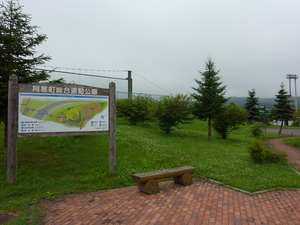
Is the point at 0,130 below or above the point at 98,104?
below

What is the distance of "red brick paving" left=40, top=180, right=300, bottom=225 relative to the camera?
426 centimetres

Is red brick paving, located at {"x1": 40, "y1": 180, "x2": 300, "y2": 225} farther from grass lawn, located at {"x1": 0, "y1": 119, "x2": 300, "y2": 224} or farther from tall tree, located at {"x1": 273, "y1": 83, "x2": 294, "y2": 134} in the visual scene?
tall tree, located at {"x1": 273, "y1": 83, "x2": 294, "y2": 134}

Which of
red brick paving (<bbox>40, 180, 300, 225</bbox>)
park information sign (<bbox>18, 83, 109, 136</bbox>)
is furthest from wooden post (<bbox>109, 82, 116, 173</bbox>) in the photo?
red brick paving (<bbox>40, 180, 300, 225</bbox>)

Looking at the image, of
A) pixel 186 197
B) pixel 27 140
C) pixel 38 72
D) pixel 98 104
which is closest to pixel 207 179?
pixel 186 197

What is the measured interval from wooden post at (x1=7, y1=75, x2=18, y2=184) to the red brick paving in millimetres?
1884

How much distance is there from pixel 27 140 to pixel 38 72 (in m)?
4.12

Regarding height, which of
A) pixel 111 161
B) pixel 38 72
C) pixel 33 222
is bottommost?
pixel 33 222

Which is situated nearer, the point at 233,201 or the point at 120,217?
the point at 120,217

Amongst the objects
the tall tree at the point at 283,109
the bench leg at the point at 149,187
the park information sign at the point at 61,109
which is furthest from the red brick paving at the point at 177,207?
the tall tree at the point at 283,109

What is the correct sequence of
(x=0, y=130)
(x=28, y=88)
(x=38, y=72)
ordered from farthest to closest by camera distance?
1. (x=0, y=130)
2. (x=38, y=72)
3. (x=28, y=88)

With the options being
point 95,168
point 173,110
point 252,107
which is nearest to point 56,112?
point 95,168

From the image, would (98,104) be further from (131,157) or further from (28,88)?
(131,157)

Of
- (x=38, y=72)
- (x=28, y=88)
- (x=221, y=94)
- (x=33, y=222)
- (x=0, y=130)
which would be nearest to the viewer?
(x=33, y=222)

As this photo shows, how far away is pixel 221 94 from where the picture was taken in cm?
1648
